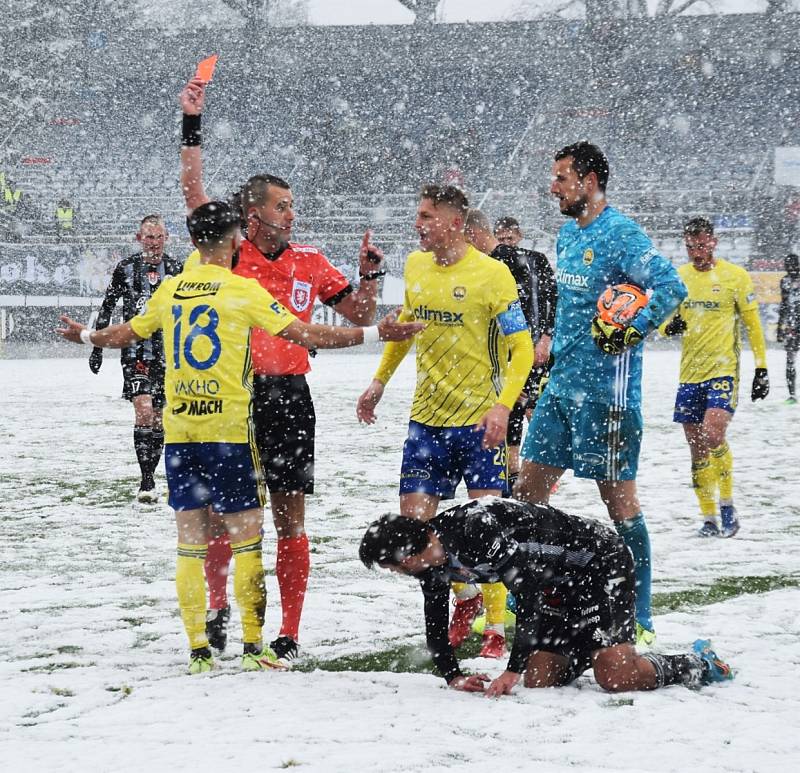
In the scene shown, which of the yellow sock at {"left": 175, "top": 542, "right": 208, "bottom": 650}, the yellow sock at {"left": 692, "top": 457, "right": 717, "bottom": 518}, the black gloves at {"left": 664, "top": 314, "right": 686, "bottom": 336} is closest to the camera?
the yellow sock at {"left": 175, "top": 542, "right": 208, "bottom": 650}

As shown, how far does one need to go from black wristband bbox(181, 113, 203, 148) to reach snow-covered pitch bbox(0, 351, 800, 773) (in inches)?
85.3

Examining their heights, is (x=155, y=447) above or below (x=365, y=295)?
below

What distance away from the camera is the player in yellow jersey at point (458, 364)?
4.85m

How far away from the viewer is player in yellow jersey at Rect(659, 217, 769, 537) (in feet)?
25.5

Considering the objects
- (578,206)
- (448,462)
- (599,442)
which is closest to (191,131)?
(578,206)

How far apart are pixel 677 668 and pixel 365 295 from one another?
2007mm

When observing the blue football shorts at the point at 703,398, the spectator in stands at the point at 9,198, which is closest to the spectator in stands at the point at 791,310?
the blue football shorts at the point at 703,398

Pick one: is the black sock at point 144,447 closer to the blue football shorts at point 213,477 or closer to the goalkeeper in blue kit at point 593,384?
the blue football shorts at point 213,477

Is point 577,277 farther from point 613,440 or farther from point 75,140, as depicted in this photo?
point 75,140

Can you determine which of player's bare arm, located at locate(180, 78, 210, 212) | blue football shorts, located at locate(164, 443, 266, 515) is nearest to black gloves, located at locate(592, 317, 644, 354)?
blue football shorts, located at locate(164, 443, 266, 515)

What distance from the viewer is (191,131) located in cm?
505

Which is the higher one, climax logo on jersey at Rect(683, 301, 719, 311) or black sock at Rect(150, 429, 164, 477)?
climax logo on jersey at Rect(683, 301, 719, 311)

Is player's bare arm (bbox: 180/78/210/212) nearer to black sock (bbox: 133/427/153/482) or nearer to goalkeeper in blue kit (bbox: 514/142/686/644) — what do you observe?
goalkeeper in blue kit (bbox: 514/142/686/644)

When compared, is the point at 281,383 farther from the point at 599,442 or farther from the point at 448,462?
the point at 599,442
